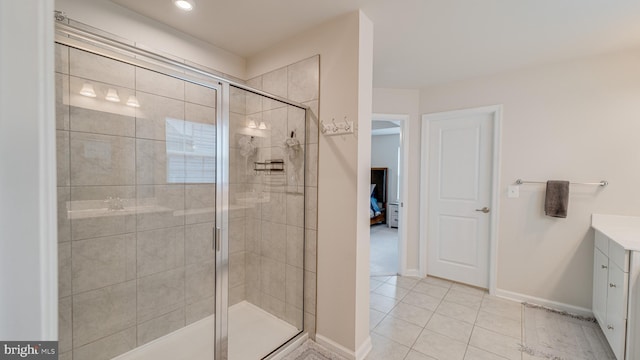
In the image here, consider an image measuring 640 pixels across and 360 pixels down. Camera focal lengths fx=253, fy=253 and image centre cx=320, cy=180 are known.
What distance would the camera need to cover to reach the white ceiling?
1741mm

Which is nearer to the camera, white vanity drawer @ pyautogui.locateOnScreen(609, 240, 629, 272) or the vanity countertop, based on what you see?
white vanity drawer @ pyautogui.locateOnScreen(609, 240, 629, 272)

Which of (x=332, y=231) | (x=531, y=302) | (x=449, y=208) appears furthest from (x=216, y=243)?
(x=531, y=302)

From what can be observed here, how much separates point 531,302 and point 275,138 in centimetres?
312

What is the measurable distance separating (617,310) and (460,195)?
158 centimetres

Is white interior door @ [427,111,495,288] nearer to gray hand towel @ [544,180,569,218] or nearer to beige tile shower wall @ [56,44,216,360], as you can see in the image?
gray hand towel @ [544,180,569,218]

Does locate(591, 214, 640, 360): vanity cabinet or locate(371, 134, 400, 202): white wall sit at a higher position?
locate(371, 134, 400, 202): white wall

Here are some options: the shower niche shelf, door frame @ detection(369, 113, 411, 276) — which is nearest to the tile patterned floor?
door frame @ detection(369, 113, 411, 276)

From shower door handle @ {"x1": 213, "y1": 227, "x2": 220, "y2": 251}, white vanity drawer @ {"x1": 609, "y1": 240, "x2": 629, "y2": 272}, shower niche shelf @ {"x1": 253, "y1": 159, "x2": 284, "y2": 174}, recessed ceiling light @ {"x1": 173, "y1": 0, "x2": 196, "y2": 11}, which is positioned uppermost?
recessed ceiling light @ {"x1": 173, "y1": 0, "x2": 196, "y2": 11}

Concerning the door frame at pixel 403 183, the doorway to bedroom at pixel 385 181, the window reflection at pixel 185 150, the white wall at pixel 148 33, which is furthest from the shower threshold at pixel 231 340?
the doorway to bedroom at pixel 385 181

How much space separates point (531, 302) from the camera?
265cm

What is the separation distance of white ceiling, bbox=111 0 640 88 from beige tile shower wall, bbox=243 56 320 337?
37 cm

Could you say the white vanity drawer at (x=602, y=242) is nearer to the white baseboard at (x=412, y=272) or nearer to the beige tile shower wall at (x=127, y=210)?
the white baseboard at (x=412, y=272)

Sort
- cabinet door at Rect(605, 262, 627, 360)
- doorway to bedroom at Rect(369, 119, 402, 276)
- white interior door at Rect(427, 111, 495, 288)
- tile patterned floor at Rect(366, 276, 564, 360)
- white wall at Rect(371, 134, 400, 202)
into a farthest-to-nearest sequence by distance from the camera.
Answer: white wall at Rect(371, 134, 400, 202) < doorway to bedroom at Rect(369, 119, 402, 276) < white interior door at Rect(427, 111, 495, 288) < tile patterned floor at Rect(366, 276, 564, 360) < cabinet door at Rect(605, 262, 627, 360)

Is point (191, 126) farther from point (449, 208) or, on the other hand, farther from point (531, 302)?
point (531, 302)
